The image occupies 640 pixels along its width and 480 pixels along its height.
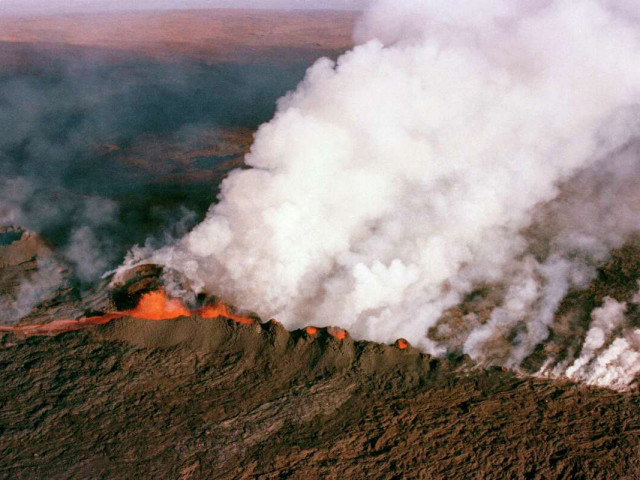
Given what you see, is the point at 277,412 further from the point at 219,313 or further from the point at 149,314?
the point at 149,314

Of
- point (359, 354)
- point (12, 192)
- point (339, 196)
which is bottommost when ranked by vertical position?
point (359, 354)

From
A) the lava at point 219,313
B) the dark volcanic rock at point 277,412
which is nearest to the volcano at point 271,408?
the dark volcanic rock at point 277,412

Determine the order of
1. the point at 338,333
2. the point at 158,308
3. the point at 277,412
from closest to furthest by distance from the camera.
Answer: the point at 277,412, the point at 338,333, the point at 158,308

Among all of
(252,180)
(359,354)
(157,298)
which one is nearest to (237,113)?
(252,180)

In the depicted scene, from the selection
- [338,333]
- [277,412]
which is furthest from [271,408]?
[338,333]

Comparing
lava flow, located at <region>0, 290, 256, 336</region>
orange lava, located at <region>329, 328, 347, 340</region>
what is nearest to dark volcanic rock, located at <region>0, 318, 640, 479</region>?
orange lava, located at <region>329, 328, 347, 340</region>

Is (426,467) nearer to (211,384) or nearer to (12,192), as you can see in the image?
(211,384)
